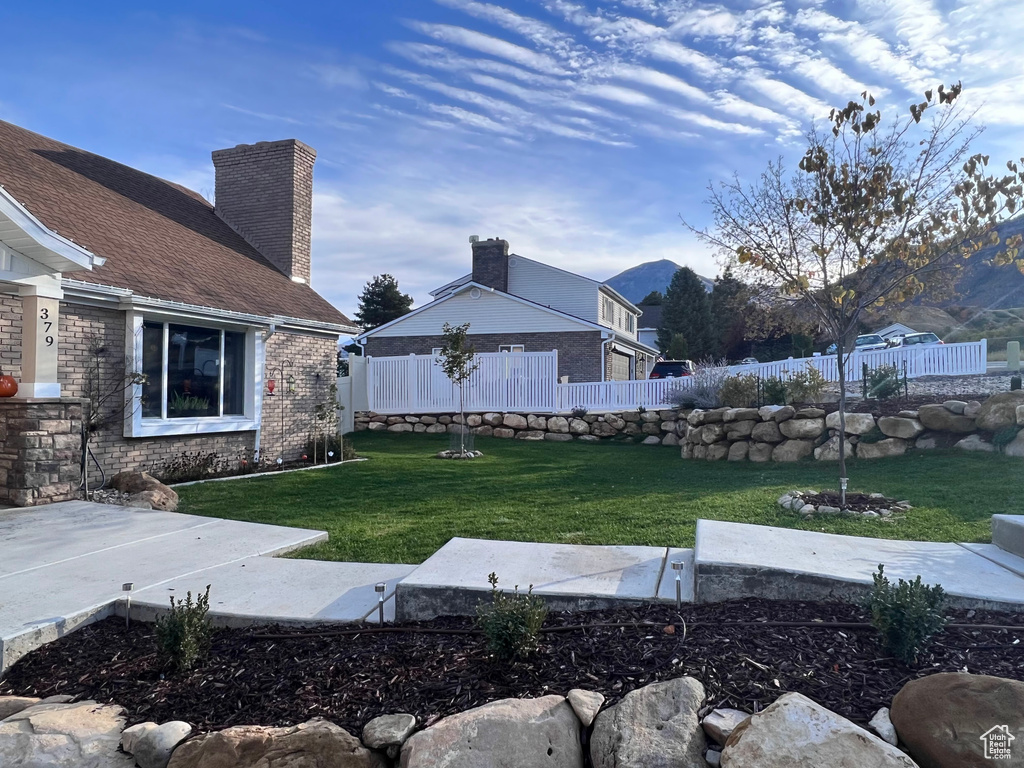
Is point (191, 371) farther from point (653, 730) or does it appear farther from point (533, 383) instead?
point (653, 730)

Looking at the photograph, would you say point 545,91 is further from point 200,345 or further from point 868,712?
point 868,712

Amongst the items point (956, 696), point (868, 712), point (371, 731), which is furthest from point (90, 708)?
point (956, 696)

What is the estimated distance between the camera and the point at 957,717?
93.1 inches

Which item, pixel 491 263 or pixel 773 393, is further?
pixel 491 263

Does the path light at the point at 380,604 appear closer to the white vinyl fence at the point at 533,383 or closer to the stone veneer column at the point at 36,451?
the stone veneer column at the point at 36,451

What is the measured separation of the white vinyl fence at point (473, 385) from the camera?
17.0 meters

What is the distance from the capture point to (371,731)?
2.75 metres

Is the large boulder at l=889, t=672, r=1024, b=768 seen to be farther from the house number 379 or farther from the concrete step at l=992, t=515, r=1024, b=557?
the house number 379

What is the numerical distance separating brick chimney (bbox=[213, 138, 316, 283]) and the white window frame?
3.64m

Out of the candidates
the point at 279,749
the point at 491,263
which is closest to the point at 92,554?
the point at 279,749

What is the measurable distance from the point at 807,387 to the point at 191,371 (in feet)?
34.3

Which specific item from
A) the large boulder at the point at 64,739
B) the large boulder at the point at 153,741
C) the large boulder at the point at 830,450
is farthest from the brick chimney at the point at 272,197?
the large boulder at the point at 153,741

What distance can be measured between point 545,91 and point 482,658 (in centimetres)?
847

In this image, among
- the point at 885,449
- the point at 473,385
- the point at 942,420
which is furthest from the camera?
the point at 473,385
